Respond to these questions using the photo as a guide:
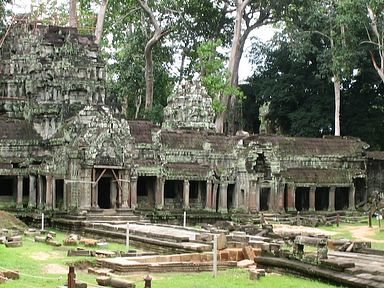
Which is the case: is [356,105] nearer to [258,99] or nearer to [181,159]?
[258,99]

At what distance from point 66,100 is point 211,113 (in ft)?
41.2

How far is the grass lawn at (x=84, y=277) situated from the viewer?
792 inches

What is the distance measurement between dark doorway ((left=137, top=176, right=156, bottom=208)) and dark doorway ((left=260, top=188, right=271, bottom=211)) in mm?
6794

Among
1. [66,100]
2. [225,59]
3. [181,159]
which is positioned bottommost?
[181,159]

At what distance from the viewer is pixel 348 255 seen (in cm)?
2383

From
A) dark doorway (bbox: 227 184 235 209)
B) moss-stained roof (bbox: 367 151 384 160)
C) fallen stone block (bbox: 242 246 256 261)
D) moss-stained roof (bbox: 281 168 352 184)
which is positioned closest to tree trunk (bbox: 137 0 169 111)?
moss-stained roof (bbox: 281 168 352 184)

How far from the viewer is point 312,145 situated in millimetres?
48594

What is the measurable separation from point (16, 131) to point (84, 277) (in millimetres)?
21788

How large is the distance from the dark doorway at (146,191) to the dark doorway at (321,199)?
39.5 feet

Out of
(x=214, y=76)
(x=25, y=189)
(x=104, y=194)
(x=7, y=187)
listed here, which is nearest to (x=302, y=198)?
(x=214, y=76)

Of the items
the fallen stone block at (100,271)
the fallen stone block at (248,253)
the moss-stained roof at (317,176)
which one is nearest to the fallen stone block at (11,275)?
the fallen stone block at (100,271)

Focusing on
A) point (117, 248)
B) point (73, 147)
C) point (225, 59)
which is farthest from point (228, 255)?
point (225, 59)

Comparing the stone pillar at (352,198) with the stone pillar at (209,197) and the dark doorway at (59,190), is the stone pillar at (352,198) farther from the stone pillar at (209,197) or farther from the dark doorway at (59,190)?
the dark doorway at (59,190)

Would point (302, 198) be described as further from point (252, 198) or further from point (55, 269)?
point (55, 269)
